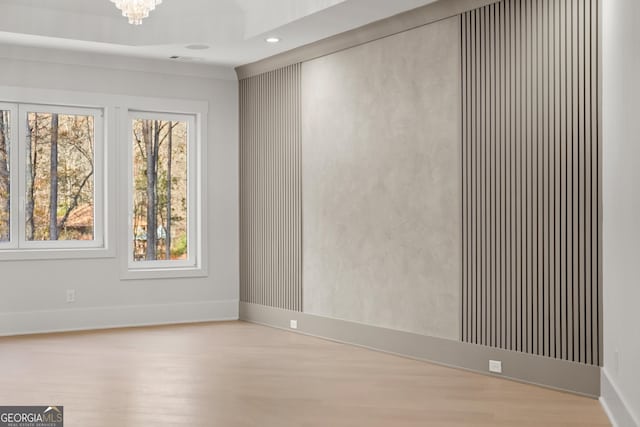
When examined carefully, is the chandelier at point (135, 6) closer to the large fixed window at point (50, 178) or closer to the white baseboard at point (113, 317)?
the large fixed window at point (50, 178)

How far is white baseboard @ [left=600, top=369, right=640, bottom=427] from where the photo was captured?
394 cm

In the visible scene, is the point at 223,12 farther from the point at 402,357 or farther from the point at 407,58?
the point at 402,357

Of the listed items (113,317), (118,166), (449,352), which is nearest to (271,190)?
(118,166)

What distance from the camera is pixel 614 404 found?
4.34 meters

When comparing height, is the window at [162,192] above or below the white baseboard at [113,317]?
above

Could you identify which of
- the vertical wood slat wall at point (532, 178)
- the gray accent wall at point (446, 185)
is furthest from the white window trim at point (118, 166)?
the vertical wood slat wall at point (532, 178)

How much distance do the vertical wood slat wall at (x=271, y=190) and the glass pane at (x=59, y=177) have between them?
1.71 meters

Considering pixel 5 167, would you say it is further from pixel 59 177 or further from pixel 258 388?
pixel 258 388

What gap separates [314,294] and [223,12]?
115 inches

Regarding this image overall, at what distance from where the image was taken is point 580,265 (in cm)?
494

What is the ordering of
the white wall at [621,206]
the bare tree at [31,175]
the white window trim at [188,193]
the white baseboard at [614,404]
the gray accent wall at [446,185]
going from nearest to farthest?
the white wall at [621,206] < the white baseboard at [614,404] < the gray accent wall at [446,185] < the bare tree at [31,175] < the white window trim at [188,193]

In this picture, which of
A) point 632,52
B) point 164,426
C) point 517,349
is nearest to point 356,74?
point 517,349

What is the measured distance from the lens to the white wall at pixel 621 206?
3744mm

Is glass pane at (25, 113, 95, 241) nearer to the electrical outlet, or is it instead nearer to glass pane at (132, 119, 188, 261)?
glass pane at (132, 119, 188, 261)
